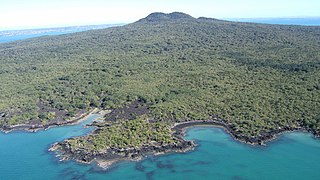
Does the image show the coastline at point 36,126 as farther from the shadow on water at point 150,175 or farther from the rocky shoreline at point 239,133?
the shadow on water at point 150,175

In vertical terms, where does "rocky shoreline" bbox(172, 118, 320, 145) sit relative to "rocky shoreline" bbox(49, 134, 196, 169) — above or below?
above

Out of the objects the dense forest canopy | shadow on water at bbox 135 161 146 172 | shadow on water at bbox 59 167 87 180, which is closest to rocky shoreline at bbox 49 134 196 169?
shadow on water at bbox 135 161 146 172

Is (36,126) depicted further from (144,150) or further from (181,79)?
(181,79)

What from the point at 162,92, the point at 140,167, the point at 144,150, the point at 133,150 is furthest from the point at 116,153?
the point at 162,92

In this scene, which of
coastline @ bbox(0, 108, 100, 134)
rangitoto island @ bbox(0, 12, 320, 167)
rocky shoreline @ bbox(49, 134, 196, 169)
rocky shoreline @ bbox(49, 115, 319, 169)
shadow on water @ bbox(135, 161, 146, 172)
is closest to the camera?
shadow on water @ bbox(135, 161, 146, 172)

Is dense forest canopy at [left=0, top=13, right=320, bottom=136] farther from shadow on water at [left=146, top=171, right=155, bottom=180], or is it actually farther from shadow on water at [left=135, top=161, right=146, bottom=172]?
shadow on water at [left=146, top=171, right=155, bottom=180]
